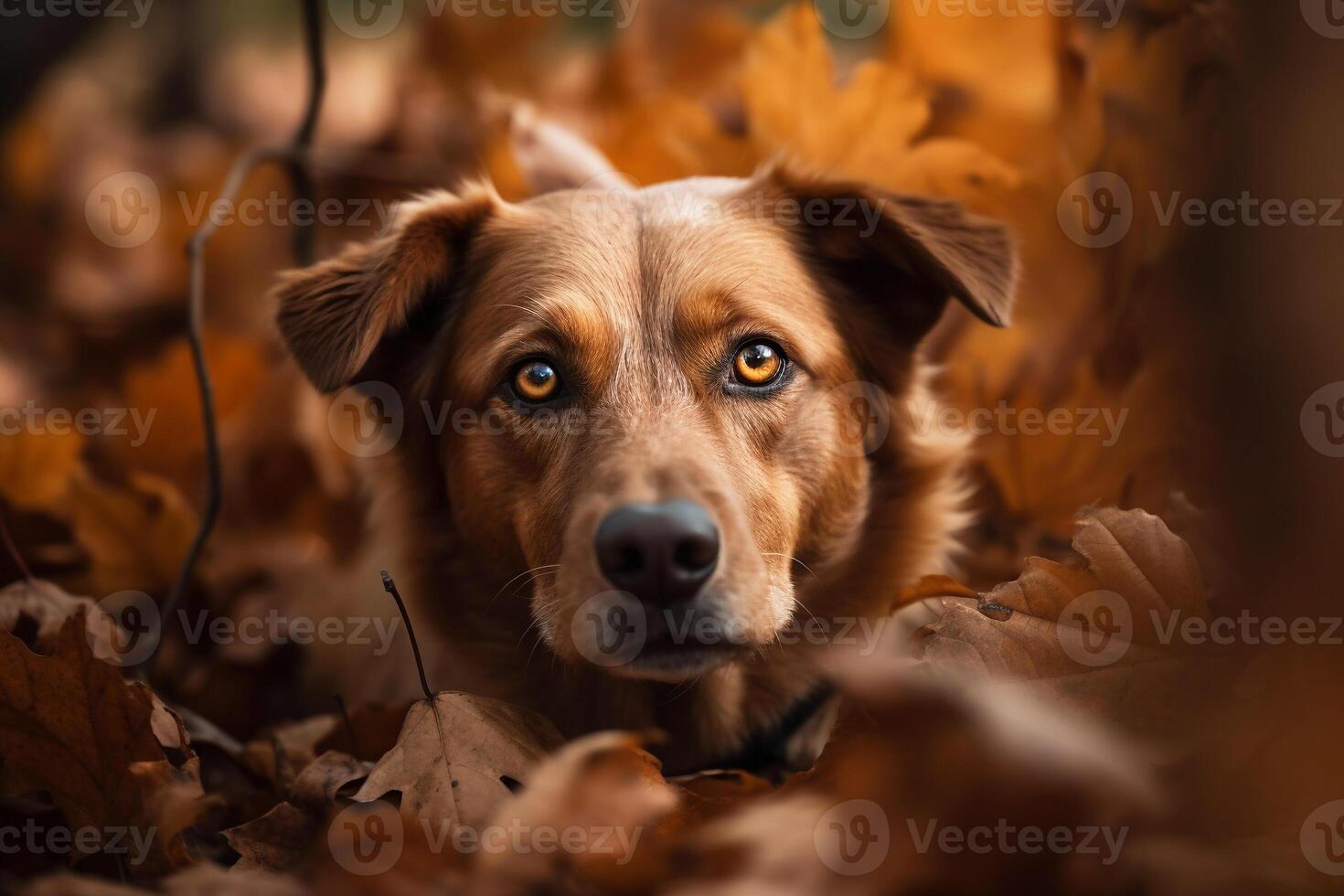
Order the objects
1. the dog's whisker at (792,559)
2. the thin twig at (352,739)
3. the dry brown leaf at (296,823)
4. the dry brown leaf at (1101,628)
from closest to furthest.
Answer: the dry brown leaf at (1101,628), the dry brown leaf at (296,823), the thin twig at (352,739), the dog's whisker at (792,559)

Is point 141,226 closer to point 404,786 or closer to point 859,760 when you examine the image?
point 404,786

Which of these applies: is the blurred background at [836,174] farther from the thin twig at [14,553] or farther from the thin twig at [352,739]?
the thin twig at [352,739]

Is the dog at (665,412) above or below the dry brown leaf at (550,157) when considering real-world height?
below

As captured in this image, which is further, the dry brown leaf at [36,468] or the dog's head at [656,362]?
the dry brown leaf at [36,468]

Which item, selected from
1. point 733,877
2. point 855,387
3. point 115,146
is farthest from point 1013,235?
point 115,146

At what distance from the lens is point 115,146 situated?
586 centimetres

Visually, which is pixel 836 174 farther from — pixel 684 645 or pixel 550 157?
pixel 684 645

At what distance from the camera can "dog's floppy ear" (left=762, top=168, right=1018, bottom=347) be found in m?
2.72

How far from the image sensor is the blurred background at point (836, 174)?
164cm

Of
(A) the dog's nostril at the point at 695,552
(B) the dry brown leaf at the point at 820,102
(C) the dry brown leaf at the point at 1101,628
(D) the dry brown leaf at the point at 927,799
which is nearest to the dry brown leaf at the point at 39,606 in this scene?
(A) the dog's nostril at the point at 695,552

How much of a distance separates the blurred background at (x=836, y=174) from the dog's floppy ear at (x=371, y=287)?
0.69ft

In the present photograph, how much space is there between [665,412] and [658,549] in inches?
20.0

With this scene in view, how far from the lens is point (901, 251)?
112 inches

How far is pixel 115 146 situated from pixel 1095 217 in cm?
522
